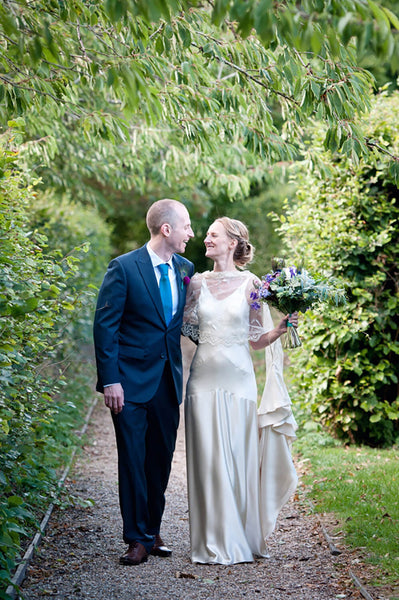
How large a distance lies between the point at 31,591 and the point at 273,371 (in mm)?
2138

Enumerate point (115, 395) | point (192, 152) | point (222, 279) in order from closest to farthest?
point (115, 395) → point (222, 279) → point (192, 152)

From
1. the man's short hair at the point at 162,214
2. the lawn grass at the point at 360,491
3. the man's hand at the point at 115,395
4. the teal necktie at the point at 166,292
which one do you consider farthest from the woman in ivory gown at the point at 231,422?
A: the lawn grass at the point at 360,491

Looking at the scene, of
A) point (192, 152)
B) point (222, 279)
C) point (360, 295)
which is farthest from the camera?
point (360, 295)

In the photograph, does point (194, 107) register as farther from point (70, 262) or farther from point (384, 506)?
point (384, 506)

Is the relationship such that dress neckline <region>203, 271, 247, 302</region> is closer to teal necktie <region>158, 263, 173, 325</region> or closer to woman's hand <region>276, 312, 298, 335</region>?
teal necktie <region>158, 263, 173, 325</region>

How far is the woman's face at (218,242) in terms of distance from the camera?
5180mm

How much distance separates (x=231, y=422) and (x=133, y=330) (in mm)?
918

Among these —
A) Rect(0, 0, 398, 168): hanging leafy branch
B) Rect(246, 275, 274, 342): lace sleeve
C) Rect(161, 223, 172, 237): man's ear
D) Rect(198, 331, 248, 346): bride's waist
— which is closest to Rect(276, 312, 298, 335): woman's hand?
Rect(246, 275, 274, 342): lace sleeve

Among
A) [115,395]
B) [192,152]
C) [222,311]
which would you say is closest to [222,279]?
[222,311]

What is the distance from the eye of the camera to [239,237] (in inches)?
207

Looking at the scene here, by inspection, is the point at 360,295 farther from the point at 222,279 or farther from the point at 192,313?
the point at 192,313

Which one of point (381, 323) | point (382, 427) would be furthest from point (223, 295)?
point (382, 427)

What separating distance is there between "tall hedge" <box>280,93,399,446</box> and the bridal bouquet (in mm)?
2853

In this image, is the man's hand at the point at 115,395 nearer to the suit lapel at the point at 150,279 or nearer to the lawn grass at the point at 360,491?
the suit lapel at the point at 150,279
